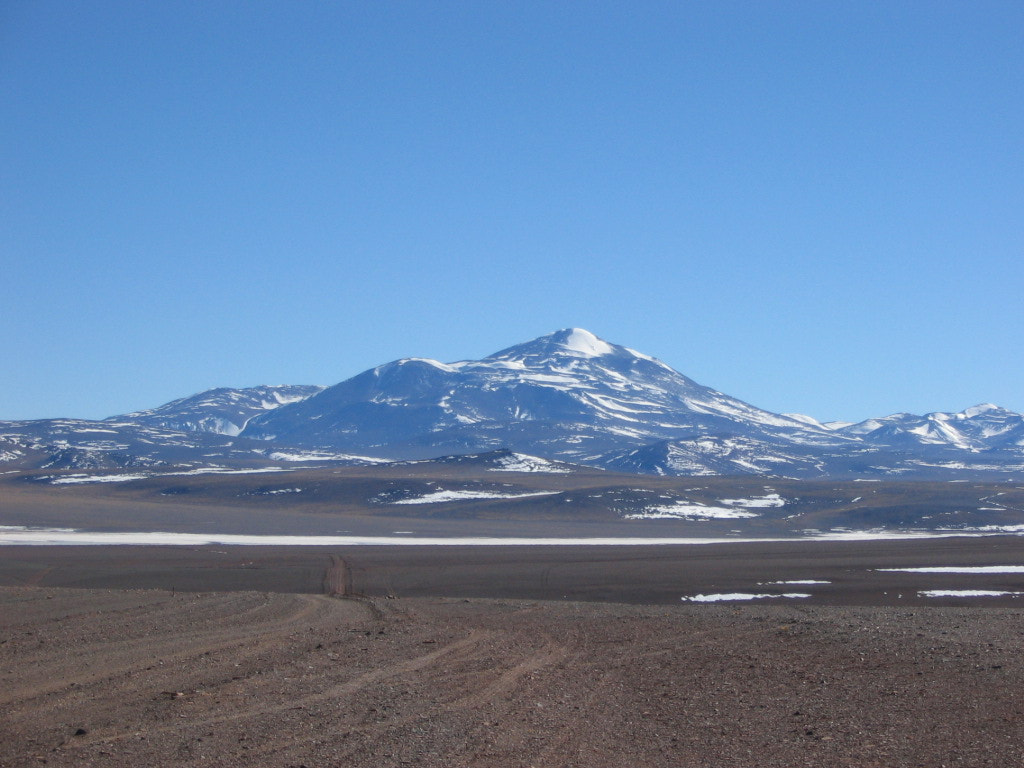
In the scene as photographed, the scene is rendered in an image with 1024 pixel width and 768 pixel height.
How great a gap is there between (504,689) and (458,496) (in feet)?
224

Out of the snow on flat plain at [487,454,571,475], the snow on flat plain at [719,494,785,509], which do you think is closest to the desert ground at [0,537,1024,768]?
the snow on flat plain at [719,494,785,509]

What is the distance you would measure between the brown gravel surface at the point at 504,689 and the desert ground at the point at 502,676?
0.16 feet

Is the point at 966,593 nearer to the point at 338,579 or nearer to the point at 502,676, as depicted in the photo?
the point at 338,579

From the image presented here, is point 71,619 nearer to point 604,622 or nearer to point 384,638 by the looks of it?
point 384,638

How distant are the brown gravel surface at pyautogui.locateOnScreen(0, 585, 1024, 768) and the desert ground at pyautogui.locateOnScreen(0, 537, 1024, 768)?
5cm

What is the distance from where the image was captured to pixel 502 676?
14883 mm

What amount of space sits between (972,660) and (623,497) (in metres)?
61.1

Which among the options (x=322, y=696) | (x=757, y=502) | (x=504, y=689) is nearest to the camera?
(x=322, y=696)

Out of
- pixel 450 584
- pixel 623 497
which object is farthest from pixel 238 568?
pixel 623 497

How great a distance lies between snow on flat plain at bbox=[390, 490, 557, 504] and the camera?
80.5 metres

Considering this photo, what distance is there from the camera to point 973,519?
68875mm

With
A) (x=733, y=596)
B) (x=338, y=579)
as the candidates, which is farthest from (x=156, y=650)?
(x=733, y=596)

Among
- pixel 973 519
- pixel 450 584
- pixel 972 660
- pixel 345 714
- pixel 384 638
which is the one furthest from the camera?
pixel 973 519

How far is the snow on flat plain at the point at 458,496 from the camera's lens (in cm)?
8050
